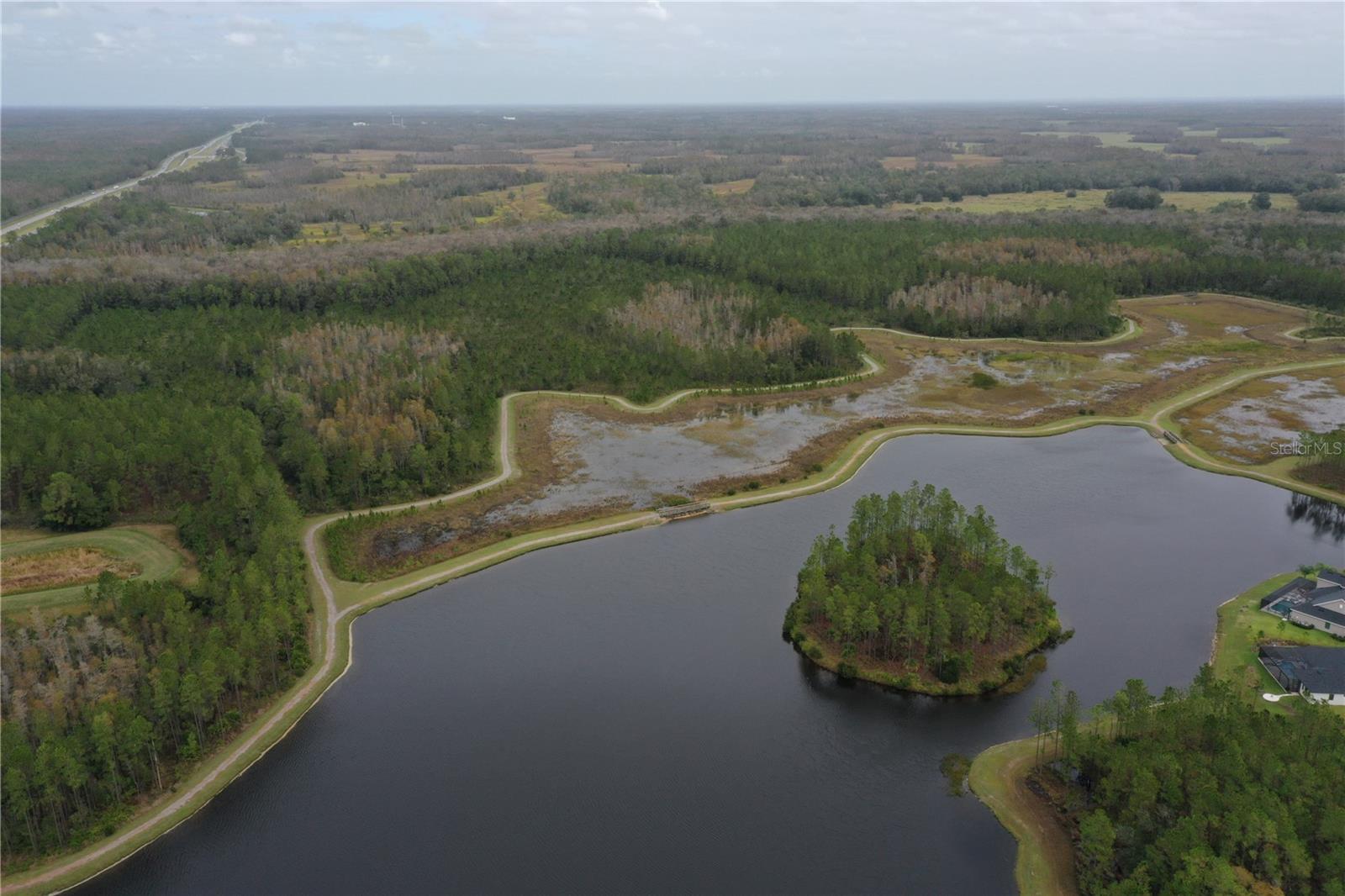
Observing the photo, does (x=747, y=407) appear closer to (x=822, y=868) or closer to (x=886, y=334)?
(x=886, y=334)

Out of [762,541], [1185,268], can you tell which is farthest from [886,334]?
[762,541]

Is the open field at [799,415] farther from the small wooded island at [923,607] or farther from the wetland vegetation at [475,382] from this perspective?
the small wooded island at [923,607]

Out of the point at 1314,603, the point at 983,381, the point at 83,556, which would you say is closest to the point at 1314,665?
the point at 1314,603

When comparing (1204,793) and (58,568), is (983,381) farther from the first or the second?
(58,568)

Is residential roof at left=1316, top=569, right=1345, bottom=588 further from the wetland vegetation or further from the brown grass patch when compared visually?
the brown grass patch

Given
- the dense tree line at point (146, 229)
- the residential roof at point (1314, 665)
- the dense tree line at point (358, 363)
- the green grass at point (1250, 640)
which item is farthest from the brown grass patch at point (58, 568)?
the dense tree line at point (146, 229)
